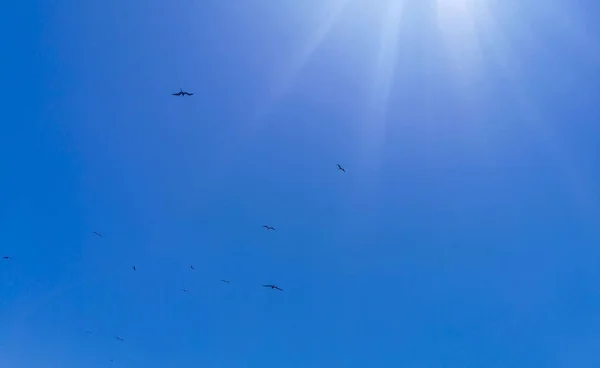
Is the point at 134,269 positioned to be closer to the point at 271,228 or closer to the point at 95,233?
the point at 95,233

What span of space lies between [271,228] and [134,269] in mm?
34943

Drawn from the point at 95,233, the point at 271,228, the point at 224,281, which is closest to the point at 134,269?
the point at 95,233

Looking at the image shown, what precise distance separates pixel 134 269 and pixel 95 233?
37.8 ft

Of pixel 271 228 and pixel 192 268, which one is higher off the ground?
pixel 271 228

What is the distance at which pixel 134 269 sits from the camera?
79625 millimetres

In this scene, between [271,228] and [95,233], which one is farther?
[95,233]

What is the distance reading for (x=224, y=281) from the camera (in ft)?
261

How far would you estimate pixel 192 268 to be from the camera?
79500 mm

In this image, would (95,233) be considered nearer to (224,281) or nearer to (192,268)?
(192,268)

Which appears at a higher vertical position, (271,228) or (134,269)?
(271,228)

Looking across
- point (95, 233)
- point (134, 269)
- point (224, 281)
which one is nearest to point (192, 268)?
point (224, 281)

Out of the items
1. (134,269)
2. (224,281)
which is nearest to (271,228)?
(224,281)

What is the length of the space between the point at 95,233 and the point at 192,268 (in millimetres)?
21963

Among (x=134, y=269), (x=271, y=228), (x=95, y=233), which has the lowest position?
(x=134, y=269)
